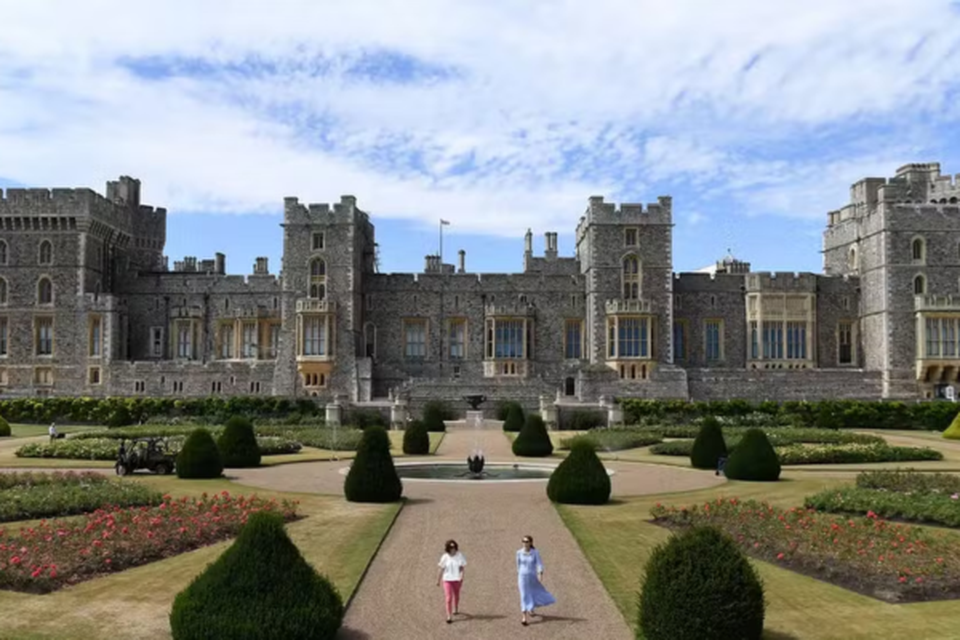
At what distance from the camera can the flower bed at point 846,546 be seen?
12.9 metres

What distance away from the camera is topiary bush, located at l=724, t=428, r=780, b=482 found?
24.5 metres

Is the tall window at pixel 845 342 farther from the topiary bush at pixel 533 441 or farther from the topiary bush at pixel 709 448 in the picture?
the topiary bush at pixel 709 448

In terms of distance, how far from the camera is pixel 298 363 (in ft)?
175

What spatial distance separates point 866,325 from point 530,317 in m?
20.3

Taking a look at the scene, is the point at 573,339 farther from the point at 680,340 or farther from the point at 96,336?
the point at 96,336

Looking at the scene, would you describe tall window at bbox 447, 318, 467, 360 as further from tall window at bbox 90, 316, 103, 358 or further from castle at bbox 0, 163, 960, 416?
tall window at bbox 90, 316, 103, 358

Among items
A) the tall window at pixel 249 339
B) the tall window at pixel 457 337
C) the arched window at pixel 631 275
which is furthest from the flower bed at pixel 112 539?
the tall window at pixel 249 339

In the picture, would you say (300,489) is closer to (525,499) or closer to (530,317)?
(525,499)

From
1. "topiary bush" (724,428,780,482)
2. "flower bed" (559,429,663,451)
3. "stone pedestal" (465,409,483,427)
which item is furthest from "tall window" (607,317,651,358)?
"topiary bush" (724,428,780,482)

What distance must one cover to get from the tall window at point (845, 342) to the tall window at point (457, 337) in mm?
23154

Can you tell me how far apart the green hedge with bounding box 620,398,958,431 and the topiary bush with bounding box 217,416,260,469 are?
2152 centimetres

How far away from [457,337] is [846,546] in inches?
1736

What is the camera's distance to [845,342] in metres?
57.2

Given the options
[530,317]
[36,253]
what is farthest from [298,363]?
[36,253]
